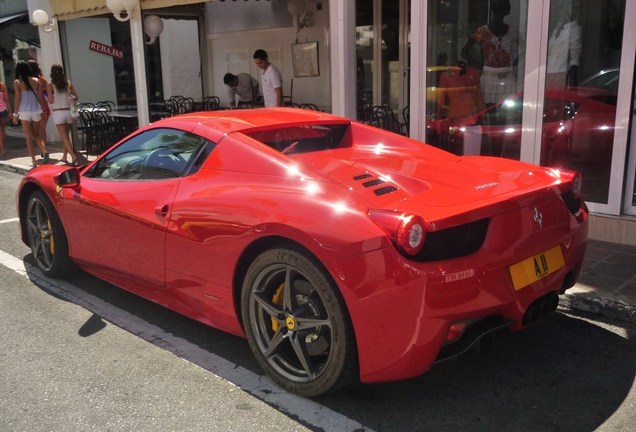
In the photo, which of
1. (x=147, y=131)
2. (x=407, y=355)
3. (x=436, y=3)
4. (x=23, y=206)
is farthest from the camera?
(x=436, y=3)

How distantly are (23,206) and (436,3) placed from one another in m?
4.73

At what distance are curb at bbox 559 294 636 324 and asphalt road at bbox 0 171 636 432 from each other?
100 millimetres

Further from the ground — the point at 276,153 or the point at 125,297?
the point at 276,153

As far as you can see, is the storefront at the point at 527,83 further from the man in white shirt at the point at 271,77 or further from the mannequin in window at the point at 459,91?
the man in white shirt at the point at 271,77

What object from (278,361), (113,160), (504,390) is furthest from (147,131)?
(504,390)

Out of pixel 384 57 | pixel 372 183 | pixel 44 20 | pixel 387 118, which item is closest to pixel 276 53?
pixel 384 57


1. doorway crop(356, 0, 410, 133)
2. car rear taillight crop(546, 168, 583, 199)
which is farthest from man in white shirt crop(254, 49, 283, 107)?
car rear taillight crop(546, 168, 583, 199)

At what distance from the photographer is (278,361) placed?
3.17 m

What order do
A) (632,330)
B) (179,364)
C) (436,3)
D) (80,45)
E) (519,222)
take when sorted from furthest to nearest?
1. (80,45)
2. (436,3)
3. (632,330)
4. (179,364)
5. (519,222)

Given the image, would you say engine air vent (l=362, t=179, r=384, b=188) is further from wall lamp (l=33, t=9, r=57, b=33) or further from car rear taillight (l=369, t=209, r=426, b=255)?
wall lamp (l=33, t=9, r=57, b=33)

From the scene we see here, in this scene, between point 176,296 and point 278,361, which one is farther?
point 176,296

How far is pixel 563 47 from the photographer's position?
592 centimetres

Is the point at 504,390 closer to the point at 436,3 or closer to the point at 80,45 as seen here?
the point at 436,3

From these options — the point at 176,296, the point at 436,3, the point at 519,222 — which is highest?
the point at 436,3
